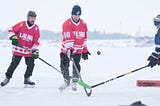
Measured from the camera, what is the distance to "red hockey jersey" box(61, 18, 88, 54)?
24.3 feet

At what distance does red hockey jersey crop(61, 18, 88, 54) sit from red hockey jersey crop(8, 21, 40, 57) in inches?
28.5

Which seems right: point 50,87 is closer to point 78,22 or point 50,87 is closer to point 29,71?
point 29,71

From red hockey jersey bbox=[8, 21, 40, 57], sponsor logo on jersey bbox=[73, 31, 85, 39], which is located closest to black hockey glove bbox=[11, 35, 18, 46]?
red hockey jersey bbox=[8, 21, 40, 57]

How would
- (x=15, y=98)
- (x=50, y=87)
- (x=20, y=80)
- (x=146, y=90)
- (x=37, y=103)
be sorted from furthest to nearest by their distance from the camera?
(x=20, y=80) → (x=50, y=87) → (x=146, y=90) → (x=15, y=98) → (x=37, y=103)

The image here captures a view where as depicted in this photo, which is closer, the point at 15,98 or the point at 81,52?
the point at 15,98

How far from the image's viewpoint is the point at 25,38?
799 cm

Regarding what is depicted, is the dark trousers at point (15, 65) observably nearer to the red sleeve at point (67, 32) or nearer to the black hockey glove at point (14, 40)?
the black hockey glove at point (14, 40)

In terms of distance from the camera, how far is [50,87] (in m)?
8.09

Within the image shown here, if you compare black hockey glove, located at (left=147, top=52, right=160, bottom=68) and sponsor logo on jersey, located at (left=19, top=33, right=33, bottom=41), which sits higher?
sponsor logo on jersey, located at (left=19, top=33, right=33, bottom=41)

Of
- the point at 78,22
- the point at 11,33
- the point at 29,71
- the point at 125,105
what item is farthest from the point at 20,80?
the point at 125,105

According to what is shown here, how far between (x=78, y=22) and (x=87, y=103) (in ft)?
7.05

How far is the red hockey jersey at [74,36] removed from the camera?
7.41m

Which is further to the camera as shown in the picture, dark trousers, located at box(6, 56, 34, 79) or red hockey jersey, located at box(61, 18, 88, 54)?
dark trousers, located at box(6, 56, 34, 79)

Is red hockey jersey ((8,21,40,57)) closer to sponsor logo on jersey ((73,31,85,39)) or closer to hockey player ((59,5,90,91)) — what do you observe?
hockey player ((59,5,90,91))
